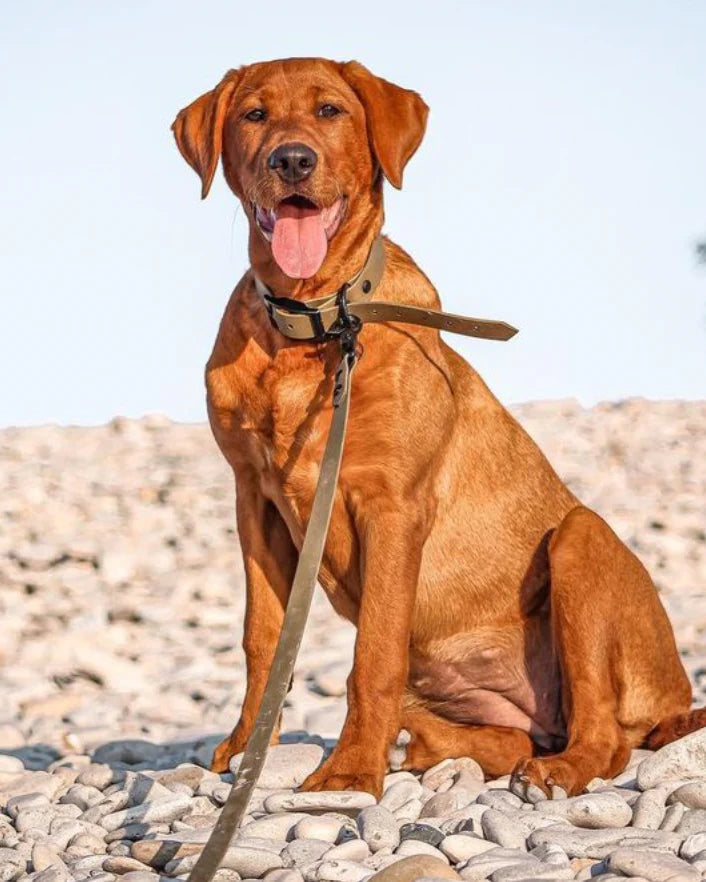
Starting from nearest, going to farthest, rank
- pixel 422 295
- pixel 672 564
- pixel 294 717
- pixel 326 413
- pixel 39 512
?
pixel 326 413
pixel 422 295
pixel 294 717
pixel 672 564
pixel 39 512

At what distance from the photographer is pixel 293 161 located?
14.8ft

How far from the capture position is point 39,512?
13.2m

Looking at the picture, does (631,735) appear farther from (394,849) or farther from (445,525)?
(394,849)

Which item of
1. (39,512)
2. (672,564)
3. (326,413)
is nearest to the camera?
(326,413)

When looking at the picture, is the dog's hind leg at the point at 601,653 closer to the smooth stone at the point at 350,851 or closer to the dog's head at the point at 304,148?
the smooth stone at the point at 350,851

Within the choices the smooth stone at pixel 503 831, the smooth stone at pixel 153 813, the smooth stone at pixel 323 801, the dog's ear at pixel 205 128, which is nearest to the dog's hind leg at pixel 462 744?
the smooth stone at pixel 323 801

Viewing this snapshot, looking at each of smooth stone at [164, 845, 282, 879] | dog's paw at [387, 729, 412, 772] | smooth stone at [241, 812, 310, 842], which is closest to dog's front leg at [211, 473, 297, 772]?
dog's paw at [387, 729, 412, 772]

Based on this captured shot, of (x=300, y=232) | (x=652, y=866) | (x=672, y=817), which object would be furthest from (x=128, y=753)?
(x=652, y=866)

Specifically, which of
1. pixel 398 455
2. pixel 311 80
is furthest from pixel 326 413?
pixel 311 80

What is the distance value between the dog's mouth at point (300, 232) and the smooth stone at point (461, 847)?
1793 mm

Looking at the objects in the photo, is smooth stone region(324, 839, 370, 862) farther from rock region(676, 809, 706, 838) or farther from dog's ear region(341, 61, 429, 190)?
dog's ear region(341, 61, 429, 190)

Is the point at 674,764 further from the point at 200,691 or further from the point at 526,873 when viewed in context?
the point at 200,691

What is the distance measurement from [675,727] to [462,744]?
781 millimetres

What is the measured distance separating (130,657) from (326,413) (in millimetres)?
5260
